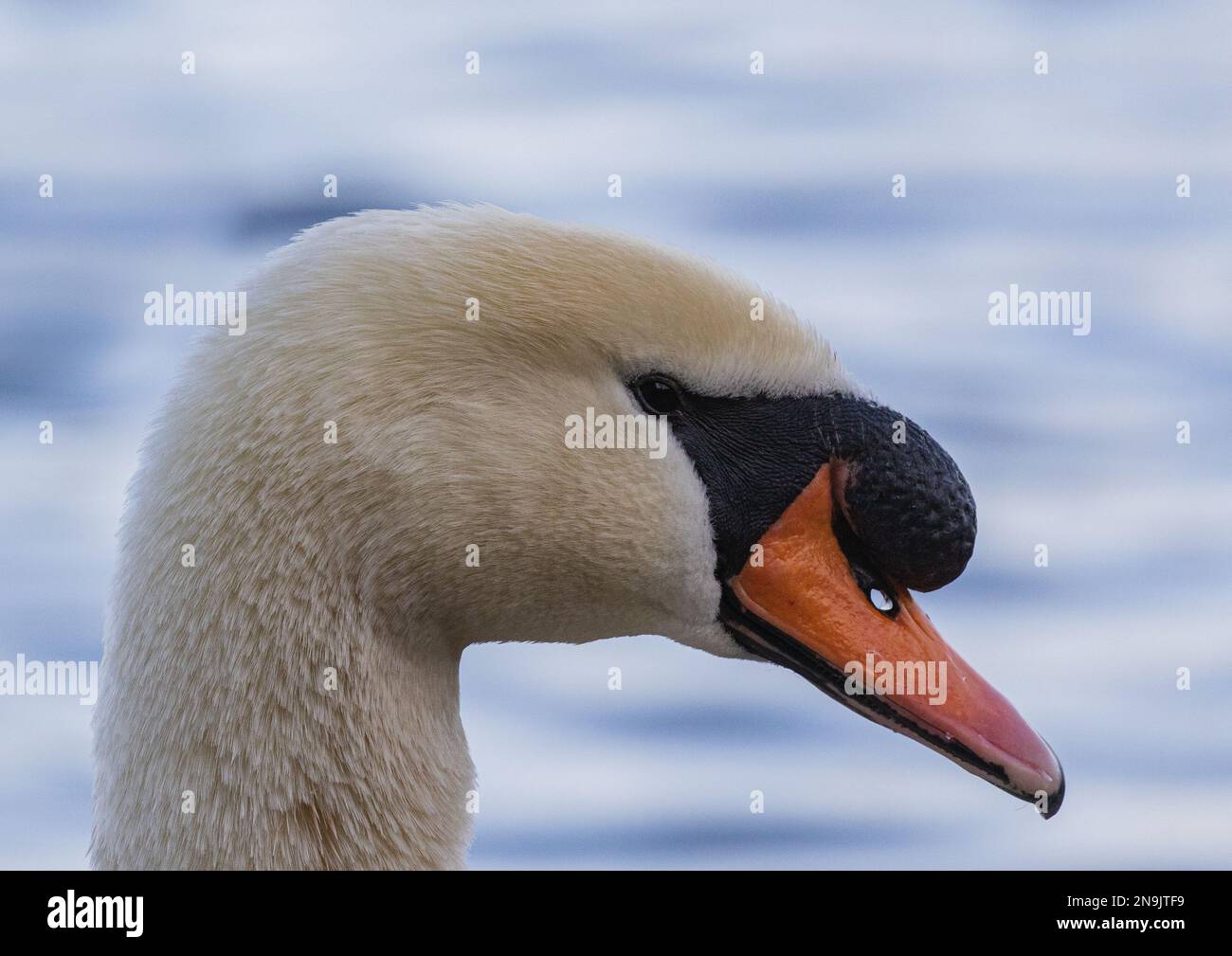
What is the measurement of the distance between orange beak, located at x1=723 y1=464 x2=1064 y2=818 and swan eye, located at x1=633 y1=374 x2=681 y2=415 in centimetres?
39

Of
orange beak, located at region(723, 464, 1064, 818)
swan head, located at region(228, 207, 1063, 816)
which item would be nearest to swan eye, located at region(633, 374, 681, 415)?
swan head, located at region(228, 207, 1063, 816)

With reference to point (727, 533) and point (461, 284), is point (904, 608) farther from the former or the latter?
point (461, 284)

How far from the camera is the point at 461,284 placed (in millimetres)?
3674

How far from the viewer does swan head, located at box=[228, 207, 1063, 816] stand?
11.8ft

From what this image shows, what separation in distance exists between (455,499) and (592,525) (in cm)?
35

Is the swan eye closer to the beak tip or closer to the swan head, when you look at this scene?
the swan head

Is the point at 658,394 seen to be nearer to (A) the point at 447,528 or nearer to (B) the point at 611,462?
(B) the point at 611,462

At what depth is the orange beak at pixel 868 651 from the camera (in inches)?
153

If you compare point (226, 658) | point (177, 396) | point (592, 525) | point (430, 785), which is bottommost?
point (430, 785)

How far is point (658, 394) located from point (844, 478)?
1.64 feet

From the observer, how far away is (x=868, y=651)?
3.93m

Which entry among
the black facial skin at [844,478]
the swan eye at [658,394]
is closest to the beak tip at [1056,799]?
the black facial skin at [844,478]

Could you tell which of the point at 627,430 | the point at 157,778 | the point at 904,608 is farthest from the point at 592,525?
the point at 157,778

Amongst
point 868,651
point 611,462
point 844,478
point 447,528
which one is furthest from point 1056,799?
point 447,528
